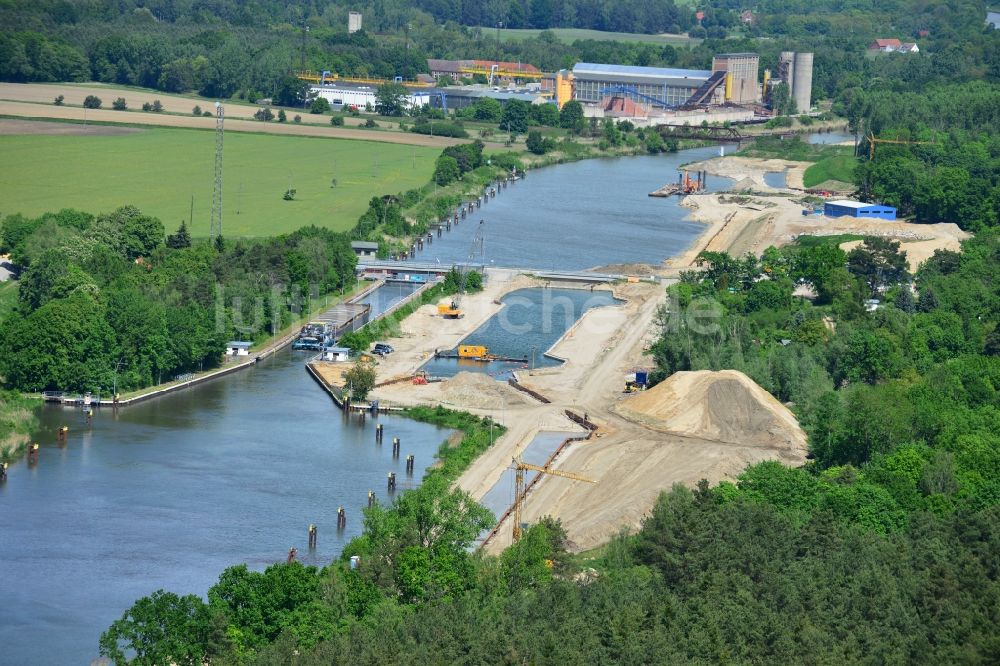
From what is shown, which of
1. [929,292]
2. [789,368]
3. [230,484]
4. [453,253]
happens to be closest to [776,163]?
[453,253]

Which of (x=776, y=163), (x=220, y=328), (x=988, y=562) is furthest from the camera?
(x=776, y=163)

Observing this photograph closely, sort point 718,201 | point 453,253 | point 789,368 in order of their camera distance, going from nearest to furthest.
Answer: point 789,368 → point 453,253 → point 718,201

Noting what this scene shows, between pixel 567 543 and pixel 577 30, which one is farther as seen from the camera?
pixel 577 30

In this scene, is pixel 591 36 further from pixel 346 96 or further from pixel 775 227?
pixel 775 227

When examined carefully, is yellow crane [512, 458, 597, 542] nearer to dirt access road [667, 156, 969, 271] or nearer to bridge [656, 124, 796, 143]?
dirt access road [667, 156, 969, 271]

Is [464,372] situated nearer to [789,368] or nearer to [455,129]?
[789,368]

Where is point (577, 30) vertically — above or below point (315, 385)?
above

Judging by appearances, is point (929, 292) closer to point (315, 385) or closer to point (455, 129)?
point (315, 385)
